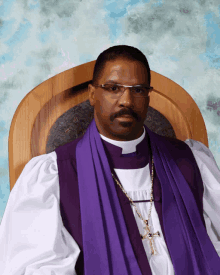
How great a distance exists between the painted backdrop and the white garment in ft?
1.58

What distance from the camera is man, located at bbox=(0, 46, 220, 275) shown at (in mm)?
1226

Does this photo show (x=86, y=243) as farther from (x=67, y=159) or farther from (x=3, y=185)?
(x=3, y=185)

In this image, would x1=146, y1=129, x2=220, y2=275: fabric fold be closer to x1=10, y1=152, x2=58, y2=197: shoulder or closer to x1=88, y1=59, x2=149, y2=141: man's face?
x1=88, y1=59, x2=149, y2=141: man's face

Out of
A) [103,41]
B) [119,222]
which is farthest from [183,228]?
[103,41]

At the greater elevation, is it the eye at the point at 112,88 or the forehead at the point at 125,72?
the forehead at the point at 125,72

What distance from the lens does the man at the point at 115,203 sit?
4.02 ft

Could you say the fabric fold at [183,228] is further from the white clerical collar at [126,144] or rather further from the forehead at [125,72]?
the forehead at [125,72]

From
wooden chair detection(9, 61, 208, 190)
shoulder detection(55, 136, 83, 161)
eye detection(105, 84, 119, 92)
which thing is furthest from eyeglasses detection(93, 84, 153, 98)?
wooden chair detection(9, 61, 208, 190)

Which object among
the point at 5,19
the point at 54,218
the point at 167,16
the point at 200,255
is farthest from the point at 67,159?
the point at 167,16

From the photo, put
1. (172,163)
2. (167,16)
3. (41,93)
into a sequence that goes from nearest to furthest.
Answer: (172,163) → (41,93) → (167,16)

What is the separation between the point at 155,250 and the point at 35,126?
2.69 feet

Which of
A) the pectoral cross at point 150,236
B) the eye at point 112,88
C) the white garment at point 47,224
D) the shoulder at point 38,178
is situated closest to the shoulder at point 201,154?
the white garment at point 47,224

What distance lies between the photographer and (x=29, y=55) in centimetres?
176

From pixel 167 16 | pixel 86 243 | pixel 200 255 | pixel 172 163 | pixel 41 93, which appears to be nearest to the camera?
pixel 86 243
